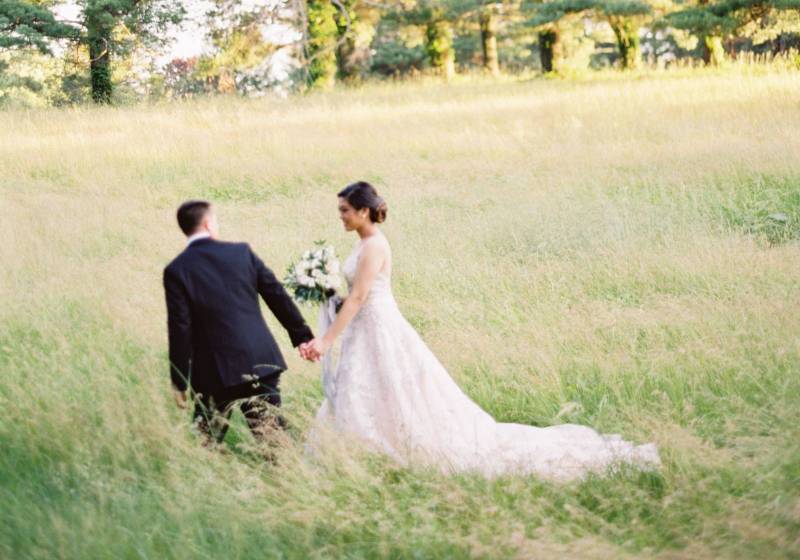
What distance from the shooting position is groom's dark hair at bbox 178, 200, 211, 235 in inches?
177

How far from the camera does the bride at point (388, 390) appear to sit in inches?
193

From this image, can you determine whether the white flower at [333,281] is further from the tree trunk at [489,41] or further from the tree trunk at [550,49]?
the tree trunk at [489,41]

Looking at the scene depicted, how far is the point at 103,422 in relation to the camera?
492 centimetres

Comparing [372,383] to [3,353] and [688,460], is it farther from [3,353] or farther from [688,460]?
[3,353]

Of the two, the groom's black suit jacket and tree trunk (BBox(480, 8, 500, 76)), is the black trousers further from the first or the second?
tree trunk (BBox(480, 8, 500, 76))

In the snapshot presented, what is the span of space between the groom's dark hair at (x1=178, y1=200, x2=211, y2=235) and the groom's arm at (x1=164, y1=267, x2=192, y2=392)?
0.84 feet

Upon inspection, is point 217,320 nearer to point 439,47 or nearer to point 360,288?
point 360,288

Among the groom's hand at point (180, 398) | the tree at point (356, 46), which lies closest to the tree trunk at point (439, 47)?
the tree at point (356, 46)

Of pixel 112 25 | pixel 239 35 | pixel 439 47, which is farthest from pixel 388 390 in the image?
pixel 439 47

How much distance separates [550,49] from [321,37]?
7.92 m

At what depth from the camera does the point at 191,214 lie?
449cm

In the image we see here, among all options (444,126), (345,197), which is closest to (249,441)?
(345,197)

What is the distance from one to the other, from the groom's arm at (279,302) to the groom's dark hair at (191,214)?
0.32 m

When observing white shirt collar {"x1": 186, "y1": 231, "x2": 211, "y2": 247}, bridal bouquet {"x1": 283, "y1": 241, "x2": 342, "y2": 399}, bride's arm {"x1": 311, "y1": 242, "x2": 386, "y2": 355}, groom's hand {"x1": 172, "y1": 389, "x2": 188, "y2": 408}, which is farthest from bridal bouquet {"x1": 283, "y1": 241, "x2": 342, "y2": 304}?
groom's hand {"x1": 172, "y1": 389, "x2": 188, "y2": 408}
